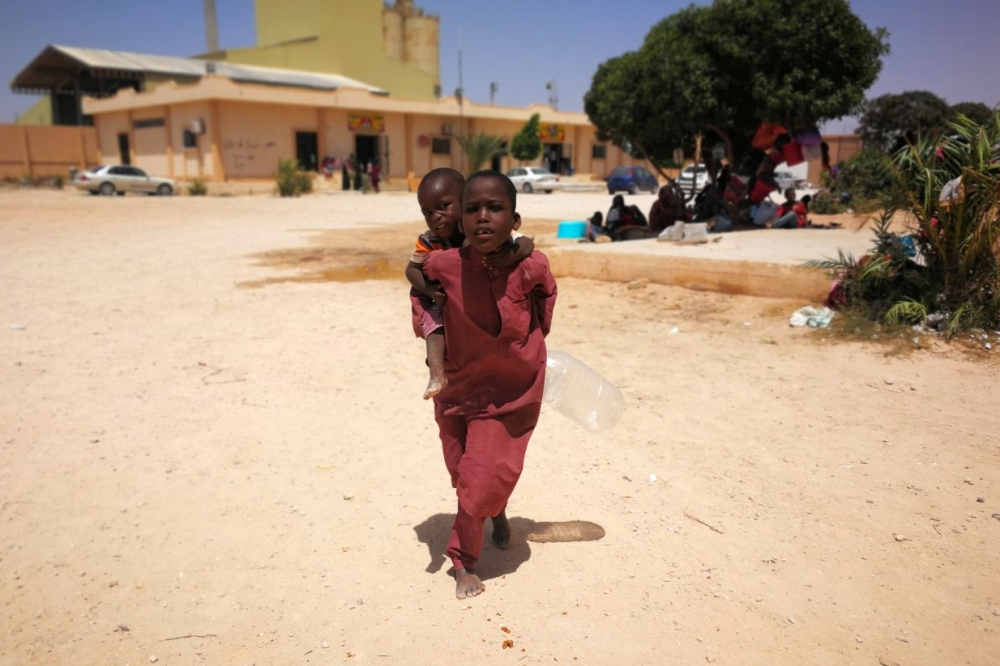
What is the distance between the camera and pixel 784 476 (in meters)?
3.62

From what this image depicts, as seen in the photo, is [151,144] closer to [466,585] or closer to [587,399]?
[587,399]

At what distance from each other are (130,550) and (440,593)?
136cm

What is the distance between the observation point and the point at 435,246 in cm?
259

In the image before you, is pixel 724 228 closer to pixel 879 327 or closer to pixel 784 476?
pixel 879 327

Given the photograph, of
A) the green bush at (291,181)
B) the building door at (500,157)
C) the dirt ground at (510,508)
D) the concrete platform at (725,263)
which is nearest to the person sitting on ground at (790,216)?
the concrete platform at (725,263)

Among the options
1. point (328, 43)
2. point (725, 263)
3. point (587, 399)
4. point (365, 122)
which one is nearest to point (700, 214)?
point (725, 263)

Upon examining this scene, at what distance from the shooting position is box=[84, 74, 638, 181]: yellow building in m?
30.6

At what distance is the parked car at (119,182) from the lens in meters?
27.2

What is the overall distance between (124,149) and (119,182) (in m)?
9.82

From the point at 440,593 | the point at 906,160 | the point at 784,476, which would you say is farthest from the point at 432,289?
the point at 906,160

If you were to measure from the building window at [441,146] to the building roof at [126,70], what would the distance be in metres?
4.74

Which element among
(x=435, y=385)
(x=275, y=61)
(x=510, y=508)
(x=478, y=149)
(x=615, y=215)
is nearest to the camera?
(x=435, y=385)

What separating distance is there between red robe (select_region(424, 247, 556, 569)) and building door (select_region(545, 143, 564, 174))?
42649 mm

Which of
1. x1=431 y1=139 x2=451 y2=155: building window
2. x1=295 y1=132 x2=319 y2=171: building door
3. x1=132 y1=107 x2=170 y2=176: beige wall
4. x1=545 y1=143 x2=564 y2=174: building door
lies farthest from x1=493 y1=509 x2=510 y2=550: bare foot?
x1=545 y1=143 x2=564 y2=174: building door
